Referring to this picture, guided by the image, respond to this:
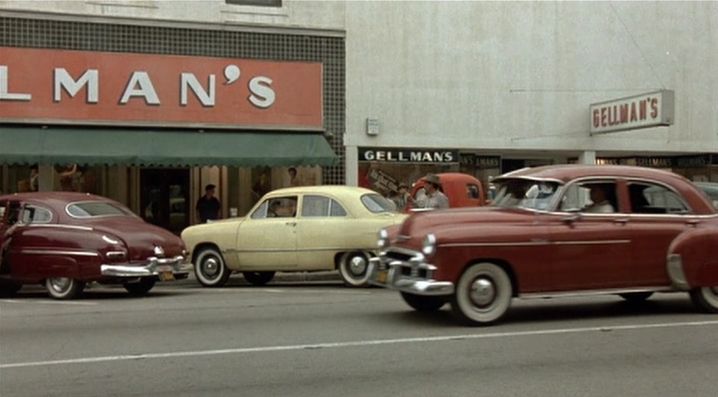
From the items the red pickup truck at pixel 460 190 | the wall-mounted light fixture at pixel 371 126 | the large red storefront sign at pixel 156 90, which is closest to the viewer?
the red pickup truck at pixel 460 190

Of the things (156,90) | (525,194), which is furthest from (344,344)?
(156,90)

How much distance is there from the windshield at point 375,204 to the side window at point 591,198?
4.70 metres

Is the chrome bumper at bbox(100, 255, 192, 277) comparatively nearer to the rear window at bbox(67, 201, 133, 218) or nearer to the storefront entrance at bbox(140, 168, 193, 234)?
the rear window at bbox(67, 201, 133, 218)

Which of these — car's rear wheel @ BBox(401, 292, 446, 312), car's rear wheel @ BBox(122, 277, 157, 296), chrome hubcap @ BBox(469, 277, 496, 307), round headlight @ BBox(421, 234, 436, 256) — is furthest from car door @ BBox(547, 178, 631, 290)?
car's rear wheel @ BBox(122, 277, 157, 296)

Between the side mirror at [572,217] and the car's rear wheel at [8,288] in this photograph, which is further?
→ the car's rear wheel at [8,288]

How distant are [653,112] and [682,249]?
406 inches

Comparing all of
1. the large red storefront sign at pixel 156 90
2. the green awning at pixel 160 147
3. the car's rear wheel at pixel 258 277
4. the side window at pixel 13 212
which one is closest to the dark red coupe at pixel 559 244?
the car's rear wheel at pixel 258 277

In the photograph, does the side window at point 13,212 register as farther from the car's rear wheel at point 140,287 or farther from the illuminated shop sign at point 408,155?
the illuminated shop sign at point 408,155

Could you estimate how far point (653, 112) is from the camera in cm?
1920

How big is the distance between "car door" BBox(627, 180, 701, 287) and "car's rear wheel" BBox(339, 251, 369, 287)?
5007 mm

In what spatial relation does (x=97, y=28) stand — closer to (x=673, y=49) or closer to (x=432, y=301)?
(x=432, y=301)

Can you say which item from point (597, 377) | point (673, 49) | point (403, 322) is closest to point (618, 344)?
point (597, 377)

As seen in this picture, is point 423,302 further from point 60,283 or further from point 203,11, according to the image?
point 203,11

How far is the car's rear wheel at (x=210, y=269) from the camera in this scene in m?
14.5
